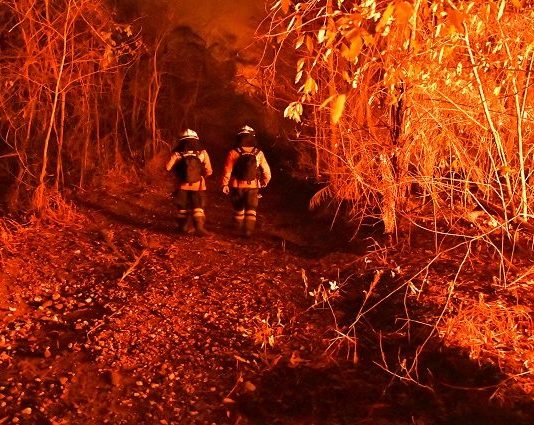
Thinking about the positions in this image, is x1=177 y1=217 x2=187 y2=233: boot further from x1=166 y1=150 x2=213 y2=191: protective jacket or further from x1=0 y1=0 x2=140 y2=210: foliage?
x1=0 y1=0 x2=140 y2=210: foliage

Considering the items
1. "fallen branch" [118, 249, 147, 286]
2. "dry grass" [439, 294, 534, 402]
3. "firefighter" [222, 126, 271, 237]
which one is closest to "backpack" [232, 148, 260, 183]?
"firefighter" [222, 126, 271, 237]

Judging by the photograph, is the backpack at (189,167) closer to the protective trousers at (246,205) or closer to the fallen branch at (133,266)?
the protective trousers at (246,205)

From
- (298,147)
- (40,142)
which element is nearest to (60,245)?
(40,142)

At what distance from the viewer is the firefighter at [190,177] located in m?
8.69

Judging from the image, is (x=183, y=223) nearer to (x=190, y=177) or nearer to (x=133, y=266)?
(x=190, y=177)

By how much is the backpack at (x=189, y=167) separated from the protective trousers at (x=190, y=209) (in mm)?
245

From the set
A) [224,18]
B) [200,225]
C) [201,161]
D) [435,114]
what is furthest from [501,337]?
[224,18]

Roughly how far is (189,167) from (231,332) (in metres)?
3.25

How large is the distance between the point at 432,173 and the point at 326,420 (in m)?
3.71

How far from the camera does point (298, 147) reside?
12.0 m

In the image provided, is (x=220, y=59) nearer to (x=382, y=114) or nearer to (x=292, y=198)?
(x=292, y=198)

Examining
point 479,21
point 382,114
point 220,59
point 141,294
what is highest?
point 220,59

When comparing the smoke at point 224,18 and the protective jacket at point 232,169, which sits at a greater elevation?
the smoke at point 224,18

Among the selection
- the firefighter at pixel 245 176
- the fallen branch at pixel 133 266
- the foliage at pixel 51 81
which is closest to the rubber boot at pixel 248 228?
the firefighter at pixel 245 176
